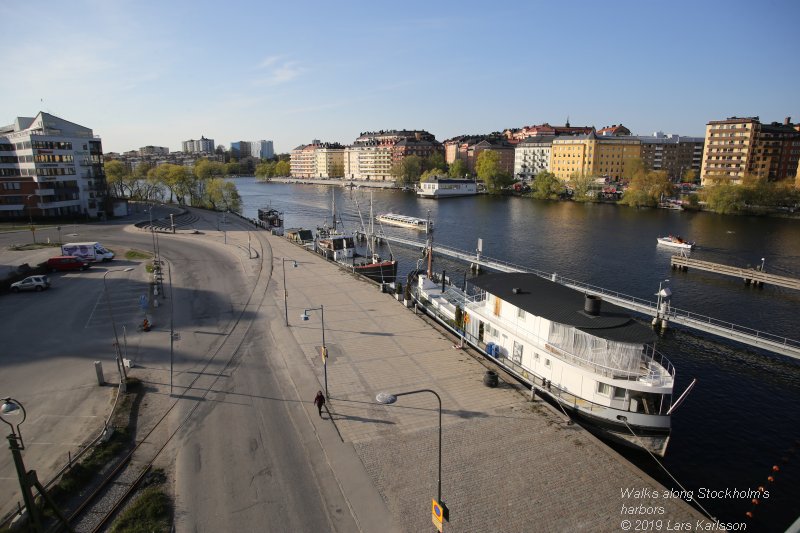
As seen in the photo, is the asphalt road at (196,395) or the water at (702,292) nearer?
the asphalt road at (196,395)

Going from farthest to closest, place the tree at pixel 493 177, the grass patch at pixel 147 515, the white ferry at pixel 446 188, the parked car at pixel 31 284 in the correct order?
1. the tree at pixel 493 177
2. the white ferry at pixel 446 188
3. the parked car at pixel 31 284
4. the grass patch at pixel 147 515

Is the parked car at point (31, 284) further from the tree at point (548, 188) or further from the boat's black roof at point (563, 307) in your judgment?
the tree at point (548, 188)

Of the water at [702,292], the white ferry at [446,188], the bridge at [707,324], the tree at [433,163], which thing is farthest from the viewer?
the tree at [433,163]

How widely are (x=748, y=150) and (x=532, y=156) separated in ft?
210

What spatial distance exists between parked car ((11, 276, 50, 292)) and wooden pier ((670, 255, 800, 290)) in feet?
200

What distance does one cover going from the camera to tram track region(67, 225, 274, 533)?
Answer: 14016 millimetres

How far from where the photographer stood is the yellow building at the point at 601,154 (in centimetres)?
14138

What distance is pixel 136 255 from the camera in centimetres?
5047

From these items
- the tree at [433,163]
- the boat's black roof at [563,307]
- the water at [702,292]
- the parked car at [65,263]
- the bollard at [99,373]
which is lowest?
the water at [702,292]

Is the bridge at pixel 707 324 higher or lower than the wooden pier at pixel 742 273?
lower

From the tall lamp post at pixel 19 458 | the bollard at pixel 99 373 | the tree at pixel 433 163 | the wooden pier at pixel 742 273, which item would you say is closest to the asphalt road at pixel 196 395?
the bollard at pixel 99 373

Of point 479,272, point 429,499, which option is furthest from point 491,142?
point 429,499

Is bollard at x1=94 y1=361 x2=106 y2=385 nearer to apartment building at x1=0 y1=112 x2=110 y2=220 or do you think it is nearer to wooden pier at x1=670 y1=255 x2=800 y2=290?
wooden pier at x1=670 y1=255 x2=800 y2=290

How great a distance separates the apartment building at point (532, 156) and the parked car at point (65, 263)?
141 meters
